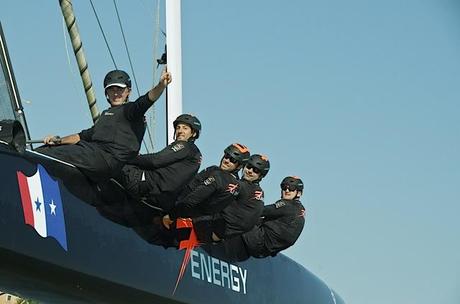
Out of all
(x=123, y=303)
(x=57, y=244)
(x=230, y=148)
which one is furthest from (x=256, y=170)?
(x=57, y=244)

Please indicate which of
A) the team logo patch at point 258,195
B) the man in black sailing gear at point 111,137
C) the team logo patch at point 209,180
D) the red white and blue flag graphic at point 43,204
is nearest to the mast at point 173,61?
the team logo patch at point 258,195

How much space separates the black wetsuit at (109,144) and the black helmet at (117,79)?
151 millimetres

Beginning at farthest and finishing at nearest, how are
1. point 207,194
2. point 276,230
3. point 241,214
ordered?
point 276,230 < point 241,214 < point 207,194

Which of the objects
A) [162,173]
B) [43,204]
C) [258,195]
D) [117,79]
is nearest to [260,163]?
[258,195]

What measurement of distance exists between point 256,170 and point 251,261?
83 cm

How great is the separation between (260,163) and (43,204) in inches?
111

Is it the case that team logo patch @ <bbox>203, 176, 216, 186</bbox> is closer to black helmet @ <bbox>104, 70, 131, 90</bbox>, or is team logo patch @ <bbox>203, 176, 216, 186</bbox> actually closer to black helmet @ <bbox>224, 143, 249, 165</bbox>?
black helmet @ <bbox>224, 143, 249, 165</bbox>

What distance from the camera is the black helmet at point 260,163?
30.7 ft

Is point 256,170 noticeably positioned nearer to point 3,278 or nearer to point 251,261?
point 251,261

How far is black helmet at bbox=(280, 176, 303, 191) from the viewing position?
10180mm

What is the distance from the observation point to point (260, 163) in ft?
30.9

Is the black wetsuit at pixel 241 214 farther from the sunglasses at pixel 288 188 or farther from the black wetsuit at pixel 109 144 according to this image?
the black wetsuit at pixel 109 144

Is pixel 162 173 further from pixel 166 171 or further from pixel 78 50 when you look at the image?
pixel 78 50

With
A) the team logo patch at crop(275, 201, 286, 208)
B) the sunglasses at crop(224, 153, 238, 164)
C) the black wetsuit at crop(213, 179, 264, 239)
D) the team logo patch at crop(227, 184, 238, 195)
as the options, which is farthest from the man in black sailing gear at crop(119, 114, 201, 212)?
the team logo patch at crop(275, 201, 286, 208)
